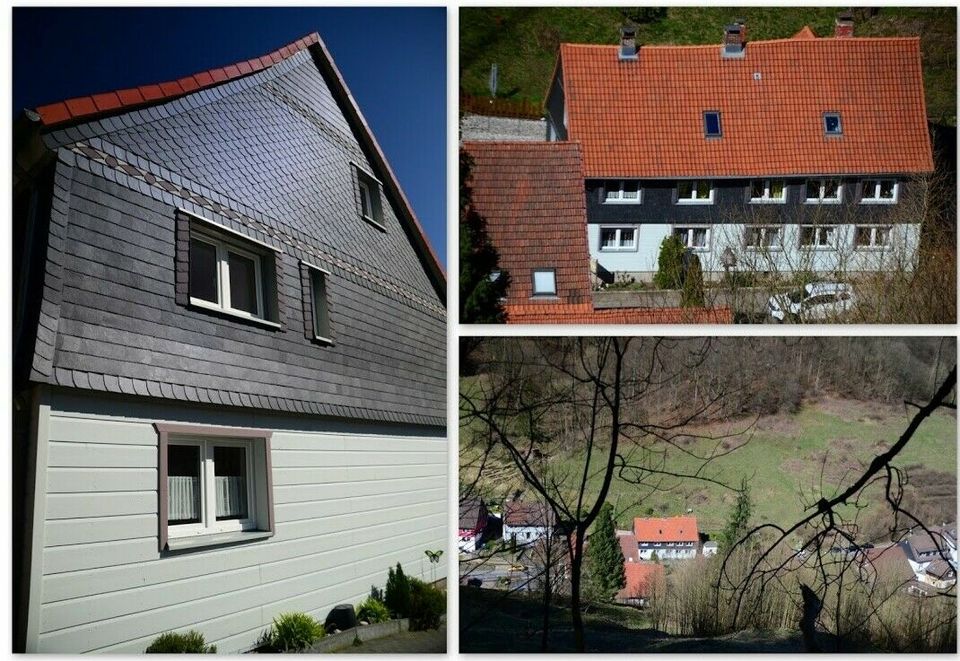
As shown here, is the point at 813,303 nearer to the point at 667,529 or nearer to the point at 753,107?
the point at 753,107

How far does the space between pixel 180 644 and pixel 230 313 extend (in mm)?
1222

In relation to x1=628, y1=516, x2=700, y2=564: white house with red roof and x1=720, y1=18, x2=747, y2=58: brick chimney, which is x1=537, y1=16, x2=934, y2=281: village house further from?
x1=628, y1=516, x2=700, y2=564: white house with red roof

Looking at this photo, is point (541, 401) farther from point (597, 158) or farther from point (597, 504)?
point (597, 158)

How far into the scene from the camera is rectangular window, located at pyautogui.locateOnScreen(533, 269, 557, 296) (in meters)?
3.78

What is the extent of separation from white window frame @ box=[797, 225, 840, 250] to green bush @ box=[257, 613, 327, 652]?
2.47 metres

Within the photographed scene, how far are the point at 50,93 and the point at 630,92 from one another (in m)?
2.23

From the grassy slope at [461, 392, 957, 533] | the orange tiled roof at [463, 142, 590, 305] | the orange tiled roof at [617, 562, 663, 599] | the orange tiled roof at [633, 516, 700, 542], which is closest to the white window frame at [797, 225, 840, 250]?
the grassy slope at [461, 392, 957, 533]

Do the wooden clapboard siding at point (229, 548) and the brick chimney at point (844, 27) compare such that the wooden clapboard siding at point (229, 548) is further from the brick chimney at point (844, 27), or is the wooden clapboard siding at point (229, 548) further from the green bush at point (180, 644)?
the brick chimney at point (844, 27)

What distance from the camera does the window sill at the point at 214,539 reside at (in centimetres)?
333

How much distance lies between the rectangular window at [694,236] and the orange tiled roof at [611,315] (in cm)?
26

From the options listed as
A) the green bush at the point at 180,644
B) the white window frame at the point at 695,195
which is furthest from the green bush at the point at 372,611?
the white window frame at the point at 695,195

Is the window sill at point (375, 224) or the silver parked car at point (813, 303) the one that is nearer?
the silver parked car at point (813, 303)

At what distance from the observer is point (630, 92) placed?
12.7 feet

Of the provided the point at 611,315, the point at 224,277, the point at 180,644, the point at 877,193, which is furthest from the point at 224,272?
the point at 877,193
